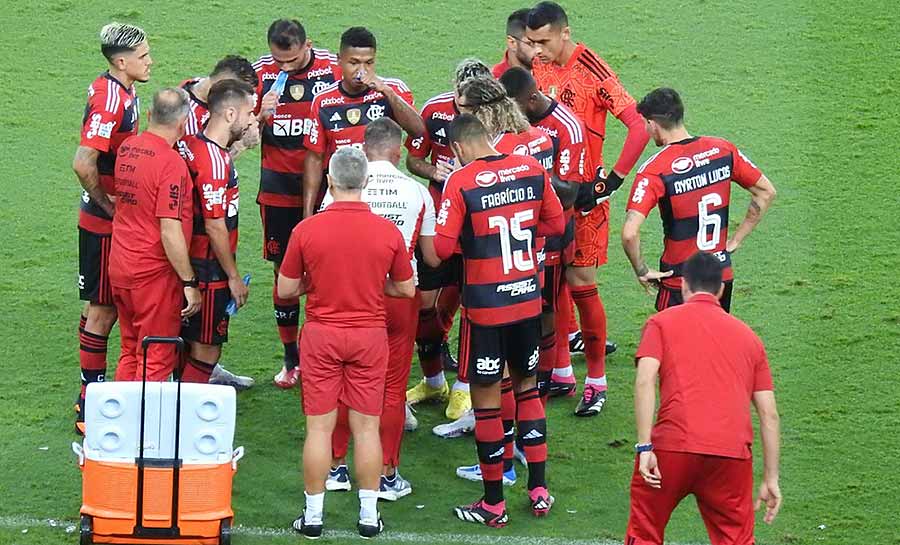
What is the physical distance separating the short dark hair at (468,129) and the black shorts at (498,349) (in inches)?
33.3

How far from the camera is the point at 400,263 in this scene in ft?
21.5

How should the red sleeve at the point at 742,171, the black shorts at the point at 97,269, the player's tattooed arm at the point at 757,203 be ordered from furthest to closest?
the black shorts at the point at 97,269, the player's tattooed arm at the point at 757,203, the red sleeve at the point at 742,171

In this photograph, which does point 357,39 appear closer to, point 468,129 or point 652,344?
point 468,129

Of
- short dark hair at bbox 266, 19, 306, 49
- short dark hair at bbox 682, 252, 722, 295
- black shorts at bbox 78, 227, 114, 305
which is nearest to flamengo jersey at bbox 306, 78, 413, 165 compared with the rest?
short dark hair at bbox 266, 19, 306, 49

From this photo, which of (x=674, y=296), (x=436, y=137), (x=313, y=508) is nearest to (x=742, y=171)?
(x=674, y=296)

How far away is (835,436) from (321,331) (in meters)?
2.93

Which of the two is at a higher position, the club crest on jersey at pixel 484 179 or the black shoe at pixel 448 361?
the club crest on jersey at pixel 484 179

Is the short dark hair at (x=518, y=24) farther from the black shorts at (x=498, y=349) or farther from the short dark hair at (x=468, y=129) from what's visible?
the black shorts at (x=498, y=349)

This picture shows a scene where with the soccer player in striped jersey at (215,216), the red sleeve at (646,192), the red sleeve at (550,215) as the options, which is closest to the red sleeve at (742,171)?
the red sleeve at (646,192)

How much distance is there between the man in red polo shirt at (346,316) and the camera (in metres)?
6.41

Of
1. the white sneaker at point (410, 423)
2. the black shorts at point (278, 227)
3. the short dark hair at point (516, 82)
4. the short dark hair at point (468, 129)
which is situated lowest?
the white sneaker at point (410, 423)

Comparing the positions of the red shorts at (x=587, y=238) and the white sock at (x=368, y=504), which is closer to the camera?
the white sock at (x=368, y=504)

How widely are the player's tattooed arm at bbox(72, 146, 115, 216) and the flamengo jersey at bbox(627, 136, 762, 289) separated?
2.65m

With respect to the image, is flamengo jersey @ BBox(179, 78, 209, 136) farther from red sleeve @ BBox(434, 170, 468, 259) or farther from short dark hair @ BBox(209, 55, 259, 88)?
red sleeve @ BBox(434, 170, 468, 259)
